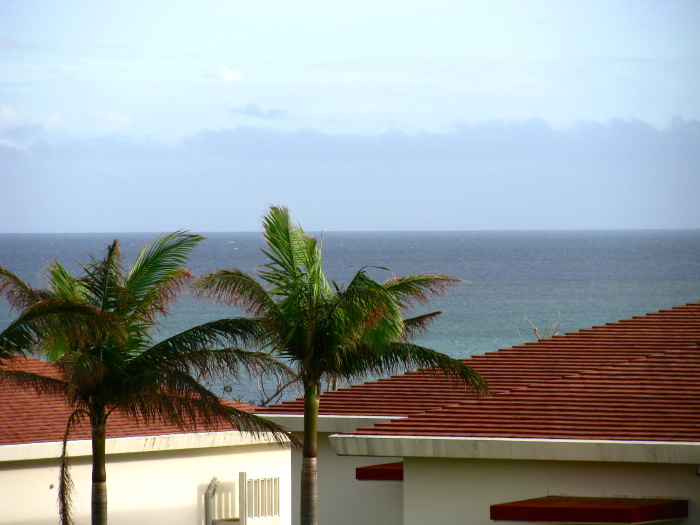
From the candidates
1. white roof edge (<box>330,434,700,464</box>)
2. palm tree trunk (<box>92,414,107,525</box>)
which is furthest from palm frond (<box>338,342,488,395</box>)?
palm tree trunk (<box>92,414,107,525</box>)

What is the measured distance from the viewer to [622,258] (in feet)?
605

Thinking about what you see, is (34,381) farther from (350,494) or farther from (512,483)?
(512,483)

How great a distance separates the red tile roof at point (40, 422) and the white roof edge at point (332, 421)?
7.51 ft

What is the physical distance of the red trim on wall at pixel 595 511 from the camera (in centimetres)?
1079

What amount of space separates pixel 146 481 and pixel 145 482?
0.02m

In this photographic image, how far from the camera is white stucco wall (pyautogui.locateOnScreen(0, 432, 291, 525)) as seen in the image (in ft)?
56.3

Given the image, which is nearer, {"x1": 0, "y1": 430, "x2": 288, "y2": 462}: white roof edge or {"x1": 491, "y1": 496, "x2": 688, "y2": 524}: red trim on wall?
{"x1": 491, "y1": 496, "x2": 688, "y2": 524}: red trim on wall

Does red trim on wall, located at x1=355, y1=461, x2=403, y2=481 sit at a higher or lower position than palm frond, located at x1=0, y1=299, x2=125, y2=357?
lower

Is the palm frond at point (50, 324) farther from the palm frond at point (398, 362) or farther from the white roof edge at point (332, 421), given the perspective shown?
the white roof edge at point (332, 421)

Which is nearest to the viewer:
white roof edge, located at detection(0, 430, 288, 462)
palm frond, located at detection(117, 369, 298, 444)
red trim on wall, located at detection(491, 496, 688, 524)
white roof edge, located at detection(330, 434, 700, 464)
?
red trim on wall, located at detection(491, 496, 688, 524)

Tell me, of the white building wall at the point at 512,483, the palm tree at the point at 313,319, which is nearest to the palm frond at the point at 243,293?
the palm tree at the point at 313,319

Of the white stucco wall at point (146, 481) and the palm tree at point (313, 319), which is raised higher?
the palm tree at point (313, 319)

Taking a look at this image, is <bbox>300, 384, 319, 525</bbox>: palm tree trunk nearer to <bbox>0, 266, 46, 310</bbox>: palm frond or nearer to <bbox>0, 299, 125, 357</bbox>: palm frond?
<bbox>0, 299, 125, 357</bbox>: palm frond

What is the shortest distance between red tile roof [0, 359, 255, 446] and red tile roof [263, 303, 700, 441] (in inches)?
85.9
